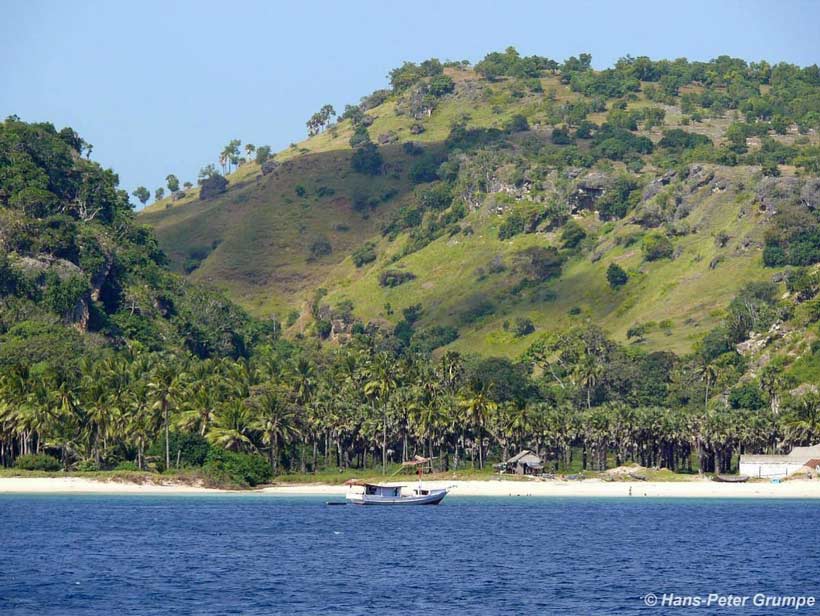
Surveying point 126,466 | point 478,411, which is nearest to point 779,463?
point 478,411

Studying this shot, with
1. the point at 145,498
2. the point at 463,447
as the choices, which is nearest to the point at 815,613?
the point at 145,498

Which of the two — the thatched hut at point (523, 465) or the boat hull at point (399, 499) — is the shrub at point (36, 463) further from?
the thatched hut at point (523, 465)

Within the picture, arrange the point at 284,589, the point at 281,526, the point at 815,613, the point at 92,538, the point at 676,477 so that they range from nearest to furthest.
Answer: the point at 815,613 < the point at 284,589 < the point at 92,538 < the point at 281,526 < the point at 676,477

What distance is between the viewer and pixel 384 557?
320 feet

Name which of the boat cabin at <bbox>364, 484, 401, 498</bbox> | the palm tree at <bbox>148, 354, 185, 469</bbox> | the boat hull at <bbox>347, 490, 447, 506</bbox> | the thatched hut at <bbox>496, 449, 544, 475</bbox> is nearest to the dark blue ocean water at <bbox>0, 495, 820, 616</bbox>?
the boat hull at <bbox>347, 490, 447, 506</bbox>

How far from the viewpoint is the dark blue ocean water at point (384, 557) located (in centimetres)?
7631

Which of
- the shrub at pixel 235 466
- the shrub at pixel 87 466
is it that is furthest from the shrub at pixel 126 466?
the shrub at pixel 235 466

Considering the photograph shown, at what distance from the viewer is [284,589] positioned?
80688 millimetres

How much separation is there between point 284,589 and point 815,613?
28110 millimetres

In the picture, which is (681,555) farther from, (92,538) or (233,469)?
(233,469)

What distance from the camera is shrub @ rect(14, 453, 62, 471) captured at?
508 feet

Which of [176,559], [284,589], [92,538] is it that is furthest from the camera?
[92,538]

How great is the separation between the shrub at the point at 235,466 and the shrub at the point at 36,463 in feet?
53.0

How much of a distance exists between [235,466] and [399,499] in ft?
67.8
